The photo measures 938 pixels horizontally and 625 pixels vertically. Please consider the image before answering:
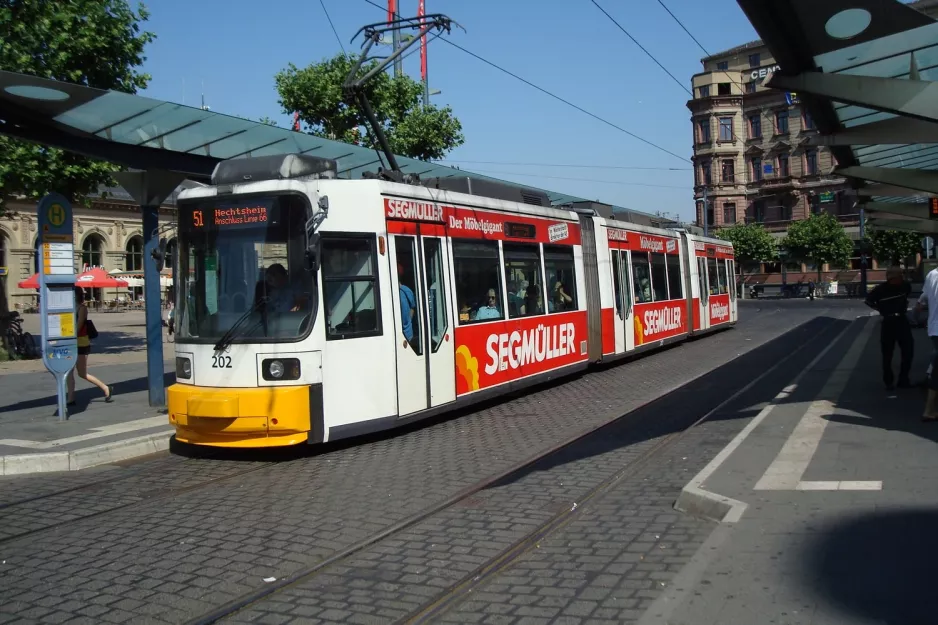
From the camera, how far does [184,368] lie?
31.4ft

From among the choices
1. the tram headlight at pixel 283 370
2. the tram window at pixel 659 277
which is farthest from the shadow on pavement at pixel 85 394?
the tram window at pixel 659 277

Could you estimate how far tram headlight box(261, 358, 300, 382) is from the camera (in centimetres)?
902

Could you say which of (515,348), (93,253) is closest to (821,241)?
(93,253)

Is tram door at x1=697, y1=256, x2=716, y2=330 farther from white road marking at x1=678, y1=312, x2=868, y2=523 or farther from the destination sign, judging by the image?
the destination sign

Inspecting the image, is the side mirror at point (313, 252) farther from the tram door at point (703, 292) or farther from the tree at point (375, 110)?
the tree at point (375, 110)

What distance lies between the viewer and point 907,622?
13.7 ft

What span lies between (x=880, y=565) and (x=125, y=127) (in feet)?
35.3

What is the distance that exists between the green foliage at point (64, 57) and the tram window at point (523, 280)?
13088 mm

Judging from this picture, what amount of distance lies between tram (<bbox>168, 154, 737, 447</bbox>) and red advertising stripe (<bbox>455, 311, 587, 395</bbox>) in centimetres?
4

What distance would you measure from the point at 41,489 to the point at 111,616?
4.09 m

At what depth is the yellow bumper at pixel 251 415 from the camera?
8.88m

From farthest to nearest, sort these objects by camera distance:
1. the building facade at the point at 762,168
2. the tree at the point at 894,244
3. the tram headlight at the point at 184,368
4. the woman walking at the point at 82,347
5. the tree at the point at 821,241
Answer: the building facade at the point at 762,168 → the tree at the point at 821,241 → the tree at the point at 894,244 → the woman walking at the point at 82,347 → the tram headlight at the point at 184,368

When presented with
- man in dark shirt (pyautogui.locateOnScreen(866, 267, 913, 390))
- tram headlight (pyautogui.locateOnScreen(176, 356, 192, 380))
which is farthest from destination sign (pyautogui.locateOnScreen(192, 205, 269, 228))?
man in dark shirt (pyautogui.locateOnScreen(866, 267, 913, 390))

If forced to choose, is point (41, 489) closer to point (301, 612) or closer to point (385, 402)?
point (385, 402)
